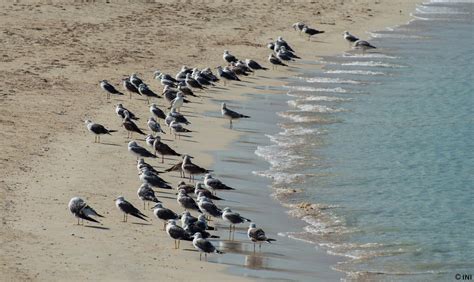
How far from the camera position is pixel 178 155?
22.9m

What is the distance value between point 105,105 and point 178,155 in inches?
183

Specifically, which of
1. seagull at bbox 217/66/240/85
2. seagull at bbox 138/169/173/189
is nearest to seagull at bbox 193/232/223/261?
seagull at bbox 138/169/173/189

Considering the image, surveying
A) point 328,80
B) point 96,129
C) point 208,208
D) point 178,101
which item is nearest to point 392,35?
point 328,80

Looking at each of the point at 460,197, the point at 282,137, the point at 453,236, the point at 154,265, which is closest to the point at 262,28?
the point at 282,137

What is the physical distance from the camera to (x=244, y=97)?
2986 cm

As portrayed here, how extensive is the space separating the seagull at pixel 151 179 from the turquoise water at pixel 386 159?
2.34 m

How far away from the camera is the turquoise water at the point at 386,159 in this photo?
739 inches

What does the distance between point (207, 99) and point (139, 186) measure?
9.02 meters

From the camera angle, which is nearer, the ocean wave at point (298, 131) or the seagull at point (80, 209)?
the seagull at point (80, 209)

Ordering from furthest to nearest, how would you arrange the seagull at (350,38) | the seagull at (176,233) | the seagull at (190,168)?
1. the seagull at (350,38)
2. the seagull at (190,168)
3. the seagull at (176,233)

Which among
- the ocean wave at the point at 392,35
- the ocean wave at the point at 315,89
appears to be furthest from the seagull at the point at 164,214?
the ocean wave at the point at 392,35

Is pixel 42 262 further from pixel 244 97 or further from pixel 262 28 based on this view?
pixel 262 28

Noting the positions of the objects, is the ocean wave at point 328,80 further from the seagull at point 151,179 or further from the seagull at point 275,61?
the seagull at point 151,179

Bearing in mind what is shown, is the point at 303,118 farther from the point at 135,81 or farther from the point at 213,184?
the point at 213,184
